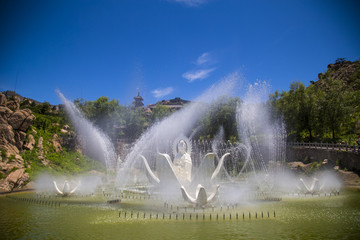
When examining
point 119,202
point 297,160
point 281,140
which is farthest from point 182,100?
point 119,202

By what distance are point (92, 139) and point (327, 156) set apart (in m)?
39.2

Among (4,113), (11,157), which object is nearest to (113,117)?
(4,113)

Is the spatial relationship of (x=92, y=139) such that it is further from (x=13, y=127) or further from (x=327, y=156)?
(x=327, y=156)

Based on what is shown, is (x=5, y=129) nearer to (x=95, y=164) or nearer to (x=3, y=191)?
(x=3, y=191)

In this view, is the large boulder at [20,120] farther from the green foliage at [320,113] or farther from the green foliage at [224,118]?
the green foliage at [320,113]

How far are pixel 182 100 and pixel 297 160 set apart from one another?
257 ft

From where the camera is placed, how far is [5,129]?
2900 centimetres

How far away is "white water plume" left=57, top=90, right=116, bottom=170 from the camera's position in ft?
155

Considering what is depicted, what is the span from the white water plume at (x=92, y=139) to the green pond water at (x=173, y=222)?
94.3 feet

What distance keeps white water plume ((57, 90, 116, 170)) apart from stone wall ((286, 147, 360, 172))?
31911mm

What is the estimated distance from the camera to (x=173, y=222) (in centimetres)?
1349

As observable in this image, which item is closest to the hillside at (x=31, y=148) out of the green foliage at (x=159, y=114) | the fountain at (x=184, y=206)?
the fountain at (x=184, y=206)

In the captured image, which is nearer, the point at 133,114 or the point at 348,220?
the point at 348,220

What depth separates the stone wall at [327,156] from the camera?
3077 cm
